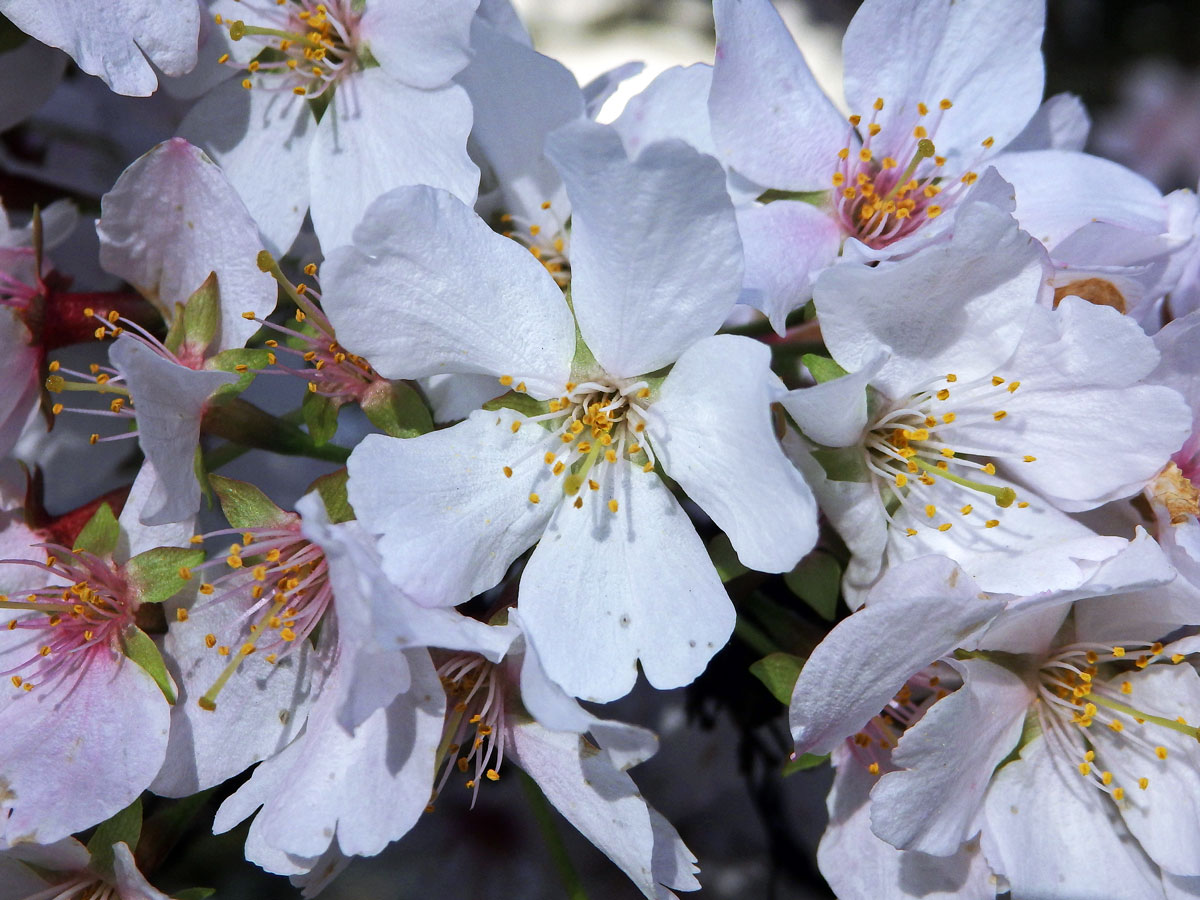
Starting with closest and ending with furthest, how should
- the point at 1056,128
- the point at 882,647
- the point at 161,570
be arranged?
the point at 882,647 < the point at 161,570 < the point at 1056,128

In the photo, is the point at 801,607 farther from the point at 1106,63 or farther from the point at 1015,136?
the point at 1106,63

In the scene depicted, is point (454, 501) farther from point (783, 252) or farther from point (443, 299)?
point (783, 252)

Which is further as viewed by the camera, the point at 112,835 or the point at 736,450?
the point at 112,835

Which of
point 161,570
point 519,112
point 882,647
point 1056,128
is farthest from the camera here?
point 1056,128

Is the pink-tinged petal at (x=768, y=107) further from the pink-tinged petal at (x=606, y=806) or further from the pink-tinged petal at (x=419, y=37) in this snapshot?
the pink-tinged petal at (x=606, y=806)

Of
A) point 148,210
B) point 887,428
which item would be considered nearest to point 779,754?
point 887,428

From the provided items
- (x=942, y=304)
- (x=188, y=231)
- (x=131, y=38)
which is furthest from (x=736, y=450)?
(x=131, y=38)

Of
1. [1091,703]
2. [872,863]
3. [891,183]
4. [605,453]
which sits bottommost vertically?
[872,863]
